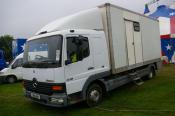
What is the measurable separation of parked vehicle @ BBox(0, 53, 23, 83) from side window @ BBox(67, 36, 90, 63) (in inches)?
353

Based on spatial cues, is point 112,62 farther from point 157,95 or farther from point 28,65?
point 28,65

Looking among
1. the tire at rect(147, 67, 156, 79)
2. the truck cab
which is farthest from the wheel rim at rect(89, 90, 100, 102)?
the tire at rect(147, 67, 156, 79)

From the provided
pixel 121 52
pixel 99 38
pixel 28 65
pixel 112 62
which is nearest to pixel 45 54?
pixel 28 65

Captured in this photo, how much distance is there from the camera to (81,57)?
6805 millimetres

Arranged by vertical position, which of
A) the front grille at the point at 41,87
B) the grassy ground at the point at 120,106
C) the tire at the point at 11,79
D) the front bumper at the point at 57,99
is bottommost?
the grassy ground at the point at 120,106

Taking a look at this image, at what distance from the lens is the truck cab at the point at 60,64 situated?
6.30 meters

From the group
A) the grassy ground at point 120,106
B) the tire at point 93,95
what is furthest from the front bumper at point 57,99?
the tire at point 93,95

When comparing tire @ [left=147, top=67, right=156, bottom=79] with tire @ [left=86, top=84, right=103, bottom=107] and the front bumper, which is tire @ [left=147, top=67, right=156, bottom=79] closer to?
tire @ [left=86, top=84, right=103, bottom=107]

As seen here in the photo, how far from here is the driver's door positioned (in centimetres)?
643

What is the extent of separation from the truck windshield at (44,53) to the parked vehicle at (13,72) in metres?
8.00

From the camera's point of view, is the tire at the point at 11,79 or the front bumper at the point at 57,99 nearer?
the front bumper at the point at 57,99

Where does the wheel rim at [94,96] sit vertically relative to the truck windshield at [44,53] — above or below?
below

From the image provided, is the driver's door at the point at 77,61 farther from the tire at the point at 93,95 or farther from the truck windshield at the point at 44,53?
the tire at the point at 93,95

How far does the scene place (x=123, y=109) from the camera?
23.0ft
